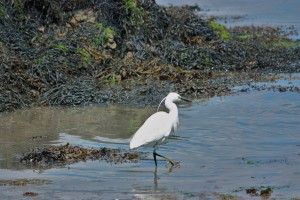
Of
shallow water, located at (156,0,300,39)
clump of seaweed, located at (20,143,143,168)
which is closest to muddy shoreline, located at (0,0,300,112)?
clump of seaweed, located at (20,143,143,168)

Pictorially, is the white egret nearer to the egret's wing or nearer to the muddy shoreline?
the egret's wing

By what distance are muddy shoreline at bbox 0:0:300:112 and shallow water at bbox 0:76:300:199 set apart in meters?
0.79

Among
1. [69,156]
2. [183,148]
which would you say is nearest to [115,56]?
[183,148]

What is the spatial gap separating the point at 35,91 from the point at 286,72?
18.9 ft

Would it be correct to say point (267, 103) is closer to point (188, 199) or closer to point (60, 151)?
point (60, 151)

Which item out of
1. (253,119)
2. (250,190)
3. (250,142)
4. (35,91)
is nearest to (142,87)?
(35,91)

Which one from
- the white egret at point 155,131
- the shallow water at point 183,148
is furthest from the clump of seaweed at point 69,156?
the white egret at point 155,131

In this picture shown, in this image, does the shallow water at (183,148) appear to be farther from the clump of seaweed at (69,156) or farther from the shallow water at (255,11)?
the shallow water at (255,11)

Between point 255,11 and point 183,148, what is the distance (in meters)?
19.2

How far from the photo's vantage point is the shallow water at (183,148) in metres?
7.97

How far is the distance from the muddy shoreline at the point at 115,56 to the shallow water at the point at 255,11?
548cm

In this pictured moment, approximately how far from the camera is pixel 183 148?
10211 millimetres

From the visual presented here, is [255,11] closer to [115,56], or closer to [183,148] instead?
[115,56]

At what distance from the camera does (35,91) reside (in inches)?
540
